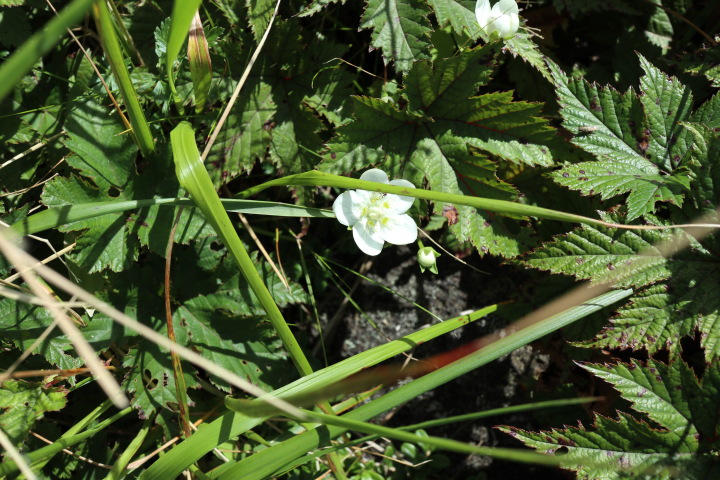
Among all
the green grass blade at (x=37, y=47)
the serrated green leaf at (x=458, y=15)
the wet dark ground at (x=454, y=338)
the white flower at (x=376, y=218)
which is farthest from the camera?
the wet dark ground at (x=454, y=338)

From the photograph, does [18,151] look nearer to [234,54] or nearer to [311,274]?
[234,54]

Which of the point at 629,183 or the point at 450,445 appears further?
the point at 629,183

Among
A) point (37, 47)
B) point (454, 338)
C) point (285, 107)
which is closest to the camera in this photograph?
point (37, 47)

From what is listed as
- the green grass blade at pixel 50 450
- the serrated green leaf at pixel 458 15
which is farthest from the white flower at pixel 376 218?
the green grass blade at pixel 50 450

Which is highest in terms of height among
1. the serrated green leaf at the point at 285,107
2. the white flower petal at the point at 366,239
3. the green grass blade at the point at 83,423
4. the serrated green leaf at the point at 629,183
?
the serrated green leaf at the point at 285,107

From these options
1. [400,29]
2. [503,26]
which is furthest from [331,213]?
[503,26]

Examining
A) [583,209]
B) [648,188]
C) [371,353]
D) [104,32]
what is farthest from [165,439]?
[648,188]

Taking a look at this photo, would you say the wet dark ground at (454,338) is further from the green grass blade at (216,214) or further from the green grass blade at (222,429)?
the green grass blade at (216,214)

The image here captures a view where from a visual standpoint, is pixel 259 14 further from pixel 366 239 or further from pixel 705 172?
pixel 705 172

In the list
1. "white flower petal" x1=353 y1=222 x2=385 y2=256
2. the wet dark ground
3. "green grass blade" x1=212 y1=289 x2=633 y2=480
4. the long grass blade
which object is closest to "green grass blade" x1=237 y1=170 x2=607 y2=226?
the long grass blade
